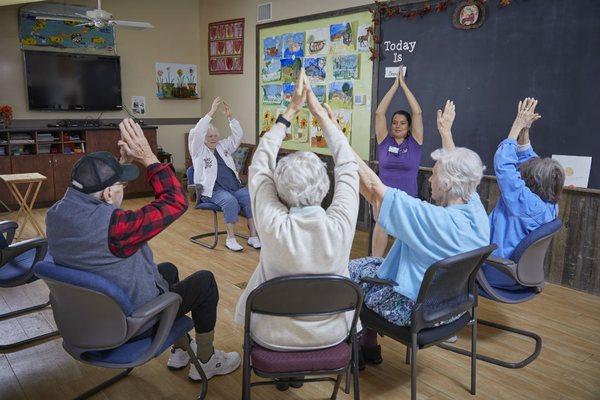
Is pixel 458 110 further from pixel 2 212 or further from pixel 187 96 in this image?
pixel 2 212

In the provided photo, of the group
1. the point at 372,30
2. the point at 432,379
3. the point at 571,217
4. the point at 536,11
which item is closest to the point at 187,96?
the point at 372,30

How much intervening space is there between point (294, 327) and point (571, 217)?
3.05 m

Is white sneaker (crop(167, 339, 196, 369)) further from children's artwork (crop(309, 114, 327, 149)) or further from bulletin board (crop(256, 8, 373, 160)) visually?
children's artwork (crop(309, 114, 327, 149))

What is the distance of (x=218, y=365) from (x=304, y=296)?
1086 millimetres

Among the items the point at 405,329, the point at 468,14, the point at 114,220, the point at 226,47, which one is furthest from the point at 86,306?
the point at 226,47

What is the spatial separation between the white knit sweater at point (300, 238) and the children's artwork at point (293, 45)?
4432 mm

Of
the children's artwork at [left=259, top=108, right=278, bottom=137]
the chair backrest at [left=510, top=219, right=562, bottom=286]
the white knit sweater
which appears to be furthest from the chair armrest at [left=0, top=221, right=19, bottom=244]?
the children's artwork at [left=259, top=108, right=278, bottom=137]

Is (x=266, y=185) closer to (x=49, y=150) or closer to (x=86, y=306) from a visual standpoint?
(x=86, y=306)

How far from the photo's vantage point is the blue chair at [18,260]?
2.72 m

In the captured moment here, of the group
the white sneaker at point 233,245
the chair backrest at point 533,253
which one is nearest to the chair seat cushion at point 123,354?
the chair backrest at point 533,253

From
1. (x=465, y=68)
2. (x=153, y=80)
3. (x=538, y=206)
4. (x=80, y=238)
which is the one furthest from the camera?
(x=153, y=80)

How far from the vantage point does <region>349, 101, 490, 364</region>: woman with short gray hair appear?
1.98 meters

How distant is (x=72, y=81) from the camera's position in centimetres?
680

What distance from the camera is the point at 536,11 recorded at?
12.7ft
